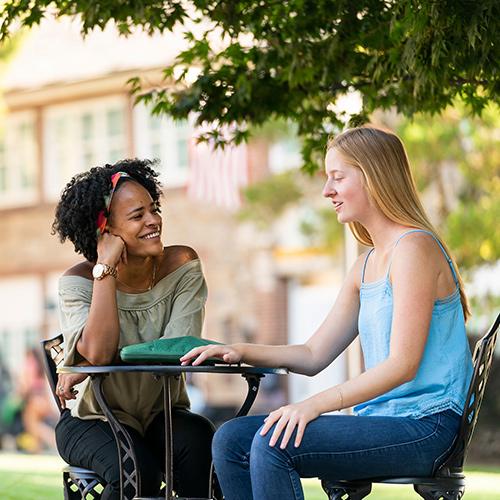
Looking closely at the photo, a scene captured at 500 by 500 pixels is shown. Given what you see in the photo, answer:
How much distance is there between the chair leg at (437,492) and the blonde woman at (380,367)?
59mm

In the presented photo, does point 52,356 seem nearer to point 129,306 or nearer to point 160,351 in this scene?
point 129,306

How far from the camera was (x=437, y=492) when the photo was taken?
3.79 meters

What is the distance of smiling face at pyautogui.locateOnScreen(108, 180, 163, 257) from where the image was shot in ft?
15.1

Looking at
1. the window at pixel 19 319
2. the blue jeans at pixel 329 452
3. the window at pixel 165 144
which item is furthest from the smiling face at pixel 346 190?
the window at pixel 19 319

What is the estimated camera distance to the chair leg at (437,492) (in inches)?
149

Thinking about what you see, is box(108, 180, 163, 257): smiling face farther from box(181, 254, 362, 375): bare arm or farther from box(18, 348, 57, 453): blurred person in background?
box(18, 348, 57, 453): blurred person in background

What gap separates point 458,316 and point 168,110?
2590 millimetres

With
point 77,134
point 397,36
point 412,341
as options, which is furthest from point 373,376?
point 77,134

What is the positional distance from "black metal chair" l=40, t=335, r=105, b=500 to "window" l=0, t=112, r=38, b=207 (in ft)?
63.8

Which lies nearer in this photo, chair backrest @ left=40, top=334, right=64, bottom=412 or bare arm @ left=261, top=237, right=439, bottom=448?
bare arm @ left=261, top=237, right=439, bottom=448

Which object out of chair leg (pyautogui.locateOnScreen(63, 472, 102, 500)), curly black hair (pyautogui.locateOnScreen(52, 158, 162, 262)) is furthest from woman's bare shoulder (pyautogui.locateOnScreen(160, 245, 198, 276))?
chair leg (pyautogui.locateOnScreen(63, 472, 102, 500))

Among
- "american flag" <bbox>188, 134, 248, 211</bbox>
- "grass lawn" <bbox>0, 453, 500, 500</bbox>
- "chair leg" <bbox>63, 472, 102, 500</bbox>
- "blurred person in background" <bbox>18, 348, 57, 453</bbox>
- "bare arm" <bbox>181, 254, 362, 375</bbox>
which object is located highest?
"american flag" <bbox>188, 134, 248, 211</bbox>

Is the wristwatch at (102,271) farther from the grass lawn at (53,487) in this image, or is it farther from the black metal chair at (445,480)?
the grass lawn at (53,487)

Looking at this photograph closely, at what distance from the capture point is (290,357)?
4.21 m
